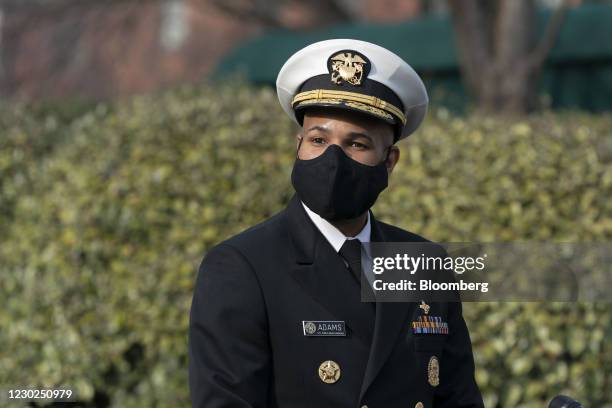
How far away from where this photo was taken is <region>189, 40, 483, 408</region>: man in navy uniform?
2.71m

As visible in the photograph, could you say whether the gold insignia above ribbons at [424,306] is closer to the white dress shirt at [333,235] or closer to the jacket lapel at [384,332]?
the jacket lapel at [384,332]

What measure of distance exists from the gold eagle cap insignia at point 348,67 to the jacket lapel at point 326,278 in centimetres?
41

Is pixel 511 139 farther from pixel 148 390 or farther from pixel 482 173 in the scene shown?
pixel 148 390

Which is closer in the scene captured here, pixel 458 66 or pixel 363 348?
pixel 363 348

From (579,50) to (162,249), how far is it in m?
5.71

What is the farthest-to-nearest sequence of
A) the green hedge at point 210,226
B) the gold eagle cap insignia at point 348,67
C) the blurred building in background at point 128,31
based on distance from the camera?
the blurred building in background at point 128,31, the green hedge at point 210,226, the gold eagle cap insignia at point 348,67

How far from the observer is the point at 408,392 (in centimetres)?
288

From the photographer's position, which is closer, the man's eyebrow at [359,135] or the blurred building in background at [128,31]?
the man's eyebrow at [359,135]

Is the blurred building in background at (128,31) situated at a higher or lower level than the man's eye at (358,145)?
higher

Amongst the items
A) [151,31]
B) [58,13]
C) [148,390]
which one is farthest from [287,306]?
[151,31]

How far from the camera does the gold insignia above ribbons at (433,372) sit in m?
2.95

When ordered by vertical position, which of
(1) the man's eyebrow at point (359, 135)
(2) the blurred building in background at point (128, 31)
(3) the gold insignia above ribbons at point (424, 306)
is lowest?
(3) the gold insignia above ribbons at point (424, 306)
